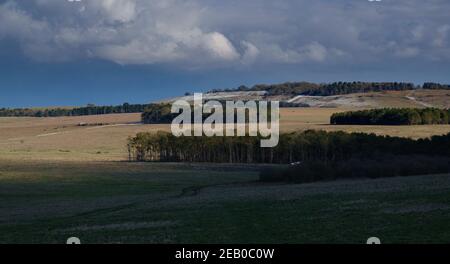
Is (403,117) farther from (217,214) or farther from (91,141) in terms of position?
(217,214)

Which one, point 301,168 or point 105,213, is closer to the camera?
point 105,213

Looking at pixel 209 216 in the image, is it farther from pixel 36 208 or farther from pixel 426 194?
pixel 36 208

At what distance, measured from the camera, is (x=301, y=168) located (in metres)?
80.7

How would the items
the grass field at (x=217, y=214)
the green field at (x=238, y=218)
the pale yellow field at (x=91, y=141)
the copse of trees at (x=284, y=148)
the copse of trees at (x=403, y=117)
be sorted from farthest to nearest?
the copse of trees at (x=403, y=117), the pale yellow field at (x=91, y=141), the copse of trees at (x=284, y=148), the grass field at (x=217, y=214), the green field at (x=238, y=218)

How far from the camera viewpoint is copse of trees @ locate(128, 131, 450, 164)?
10025cm

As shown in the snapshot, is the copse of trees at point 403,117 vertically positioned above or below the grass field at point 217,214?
above

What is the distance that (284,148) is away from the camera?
121250 mm

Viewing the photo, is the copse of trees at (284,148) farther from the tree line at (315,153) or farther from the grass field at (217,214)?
the grass field at (217,214)

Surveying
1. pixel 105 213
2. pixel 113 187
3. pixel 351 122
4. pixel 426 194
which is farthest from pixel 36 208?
pixel 351 122

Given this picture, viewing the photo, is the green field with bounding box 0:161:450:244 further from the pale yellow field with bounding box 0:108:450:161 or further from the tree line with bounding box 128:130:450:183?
the pale yellow field with bounding box 0:108:450:161

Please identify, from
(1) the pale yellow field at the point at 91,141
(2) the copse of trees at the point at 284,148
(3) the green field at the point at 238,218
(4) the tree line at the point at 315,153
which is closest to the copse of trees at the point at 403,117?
(1) the pale yellow field at the point at 91,141

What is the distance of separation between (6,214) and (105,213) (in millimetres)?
8588

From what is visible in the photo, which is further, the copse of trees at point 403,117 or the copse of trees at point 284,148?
the copse of trees at point 403,117

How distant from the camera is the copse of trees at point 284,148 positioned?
329 ft
